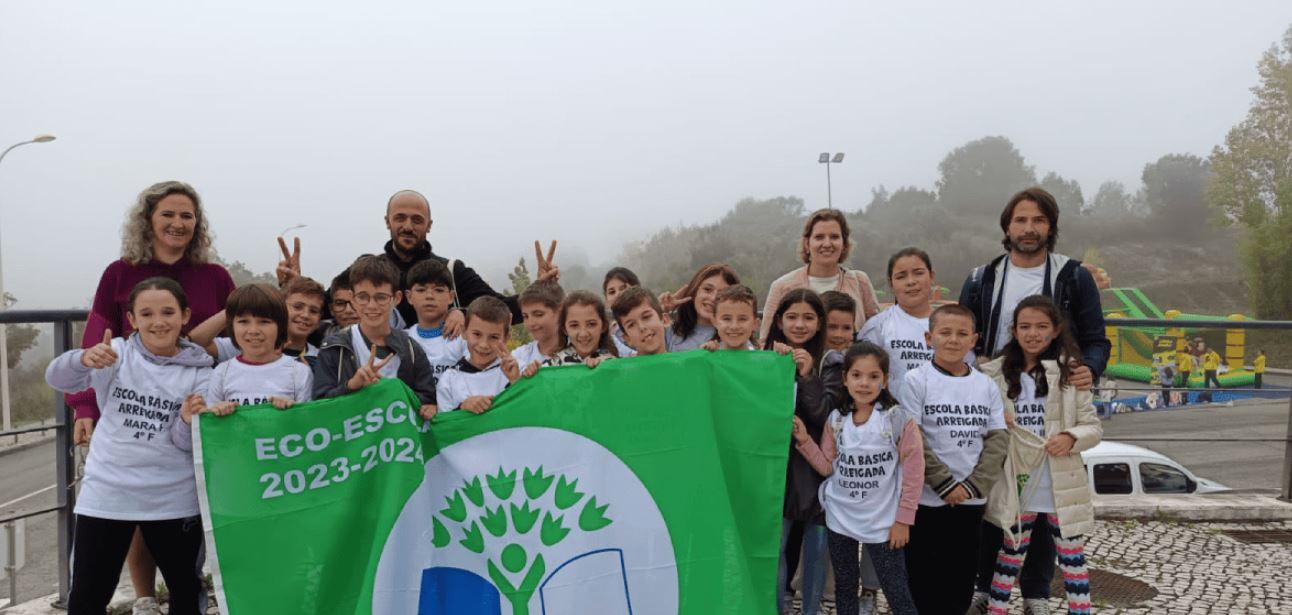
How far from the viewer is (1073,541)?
3.52 m

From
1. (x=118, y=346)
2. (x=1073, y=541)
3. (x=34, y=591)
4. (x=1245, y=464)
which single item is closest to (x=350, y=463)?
(x=118, y=346)

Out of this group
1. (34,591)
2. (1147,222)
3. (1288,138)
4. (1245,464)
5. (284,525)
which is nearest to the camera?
(284,525)

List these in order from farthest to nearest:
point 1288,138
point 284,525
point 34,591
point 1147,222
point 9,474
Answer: point 1147,222 < point 1288,138 < point 9,474 < point 34,591 < point 284,525

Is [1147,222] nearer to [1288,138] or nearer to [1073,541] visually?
[1288,138]

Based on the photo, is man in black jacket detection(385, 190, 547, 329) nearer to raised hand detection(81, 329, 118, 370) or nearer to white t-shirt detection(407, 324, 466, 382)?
white t-shirt detection(407, 324, 466, 382)

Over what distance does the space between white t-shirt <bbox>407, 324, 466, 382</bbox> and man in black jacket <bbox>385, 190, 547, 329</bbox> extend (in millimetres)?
413

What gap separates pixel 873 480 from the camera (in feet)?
10.9

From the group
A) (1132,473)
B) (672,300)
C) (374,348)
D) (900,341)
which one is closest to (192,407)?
(374,348)

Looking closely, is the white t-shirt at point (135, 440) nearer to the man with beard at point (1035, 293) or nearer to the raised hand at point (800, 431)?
the raised hand at point (800, 431)

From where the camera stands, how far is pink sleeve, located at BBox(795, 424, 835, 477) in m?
3.43

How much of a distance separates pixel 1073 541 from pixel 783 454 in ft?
4.49

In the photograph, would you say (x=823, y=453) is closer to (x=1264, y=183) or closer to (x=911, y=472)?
(x=911, y=472)

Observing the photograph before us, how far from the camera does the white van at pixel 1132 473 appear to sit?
10.7m

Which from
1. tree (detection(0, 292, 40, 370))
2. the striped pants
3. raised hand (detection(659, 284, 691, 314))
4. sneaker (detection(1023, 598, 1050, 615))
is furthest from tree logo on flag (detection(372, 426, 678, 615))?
tree (detection(0, 292, 40, 370))
